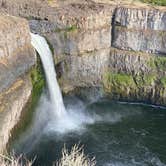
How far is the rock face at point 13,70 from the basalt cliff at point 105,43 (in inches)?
131

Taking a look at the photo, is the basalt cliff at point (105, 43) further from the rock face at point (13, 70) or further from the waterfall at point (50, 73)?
the rock face at point (13, 70)

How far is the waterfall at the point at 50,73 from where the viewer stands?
102 ft

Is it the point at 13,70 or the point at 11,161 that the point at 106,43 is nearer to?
the point at 13,70

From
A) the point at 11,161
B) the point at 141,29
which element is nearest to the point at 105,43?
Result: the point at 141,29

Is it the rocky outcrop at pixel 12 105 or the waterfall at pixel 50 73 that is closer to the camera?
the rocky outcrop at pixel 12 105

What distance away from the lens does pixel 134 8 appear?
3394 centimetres

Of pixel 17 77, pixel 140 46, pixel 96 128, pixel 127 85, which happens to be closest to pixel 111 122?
pixel 96 128

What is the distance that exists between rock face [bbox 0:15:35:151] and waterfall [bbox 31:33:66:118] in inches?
67.8

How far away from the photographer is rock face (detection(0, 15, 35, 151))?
1003 inches

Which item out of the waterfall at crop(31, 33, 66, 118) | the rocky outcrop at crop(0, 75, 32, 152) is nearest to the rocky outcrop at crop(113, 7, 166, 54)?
the waterfall at crop(31, 33, 66, 118)

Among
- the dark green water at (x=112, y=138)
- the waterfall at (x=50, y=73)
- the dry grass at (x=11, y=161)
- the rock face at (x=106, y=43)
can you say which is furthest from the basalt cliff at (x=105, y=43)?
the dry grass at (x=11, y=161)

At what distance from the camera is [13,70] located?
2678 cm

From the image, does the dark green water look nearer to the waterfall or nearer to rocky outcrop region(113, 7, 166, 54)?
the waterfall

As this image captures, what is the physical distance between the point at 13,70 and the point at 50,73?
521 cm
